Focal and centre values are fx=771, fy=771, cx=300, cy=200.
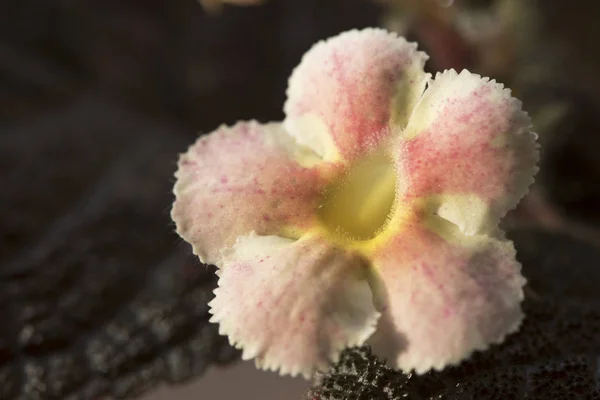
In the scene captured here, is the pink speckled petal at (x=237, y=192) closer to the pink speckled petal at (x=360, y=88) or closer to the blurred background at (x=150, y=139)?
the pink speckled petal at (x=360, y=88)

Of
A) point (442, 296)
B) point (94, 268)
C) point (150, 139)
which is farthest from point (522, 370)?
point (150, 139)

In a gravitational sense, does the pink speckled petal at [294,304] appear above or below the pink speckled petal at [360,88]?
below

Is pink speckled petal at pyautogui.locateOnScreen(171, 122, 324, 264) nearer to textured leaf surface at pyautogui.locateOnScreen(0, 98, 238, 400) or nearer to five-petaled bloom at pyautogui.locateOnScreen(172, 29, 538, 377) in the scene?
five-petaled bloom at pyautogui.locateOnScreen(172, 29, 538, 377)

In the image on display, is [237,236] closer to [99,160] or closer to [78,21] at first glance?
[99,160]

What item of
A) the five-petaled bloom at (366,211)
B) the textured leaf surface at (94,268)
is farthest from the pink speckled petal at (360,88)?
the textured leaf surface at (94,268)

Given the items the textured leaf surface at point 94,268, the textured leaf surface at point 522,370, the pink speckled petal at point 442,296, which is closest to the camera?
the pink speckled petal at point 442,296

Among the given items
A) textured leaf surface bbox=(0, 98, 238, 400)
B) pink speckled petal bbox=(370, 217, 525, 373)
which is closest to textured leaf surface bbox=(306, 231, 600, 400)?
pink speckled petal bbox=(370, 217, 525, 373)

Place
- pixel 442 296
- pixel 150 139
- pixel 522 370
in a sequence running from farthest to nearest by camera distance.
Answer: pixel 150 139 → pixel 522 370 → pixel 442 296

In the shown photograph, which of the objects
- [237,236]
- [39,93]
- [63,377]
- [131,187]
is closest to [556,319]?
[237,236]

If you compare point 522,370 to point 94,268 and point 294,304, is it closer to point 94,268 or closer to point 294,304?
point 294,304
